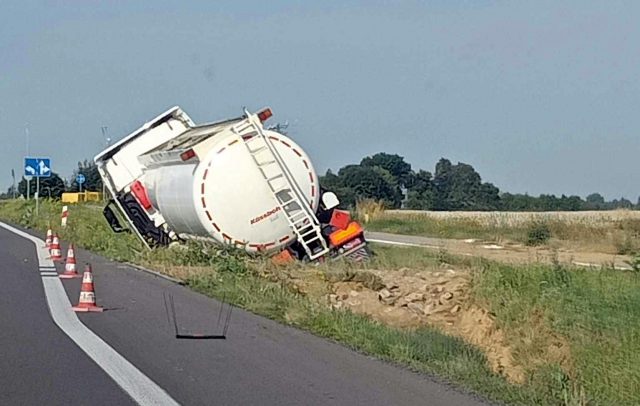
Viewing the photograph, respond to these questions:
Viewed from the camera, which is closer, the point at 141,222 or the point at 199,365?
the point at 199,365

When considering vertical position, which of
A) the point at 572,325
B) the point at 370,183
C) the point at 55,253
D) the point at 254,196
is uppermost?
the point at 370,183

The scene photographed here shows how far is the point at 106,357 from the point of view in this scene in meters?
11.0

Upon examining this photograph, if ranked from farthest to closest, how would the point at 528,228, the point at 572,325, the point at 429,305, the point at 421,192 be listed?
the point at 421,192
the point at 528,228
the point at 429,305
the point at 572,325

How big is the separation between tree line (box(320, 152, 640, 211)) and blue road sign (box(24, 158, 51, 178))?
2196cm

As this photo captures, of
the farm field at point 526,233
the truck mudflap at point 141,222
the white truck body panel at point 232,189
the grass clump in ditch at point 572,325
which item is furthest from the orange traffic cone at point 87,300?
the farm field at point 526,233

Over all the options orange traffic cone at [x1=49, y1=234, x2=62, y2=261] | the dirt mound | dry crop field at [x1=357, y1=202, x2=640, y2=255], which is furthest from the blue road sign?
the dirt mound

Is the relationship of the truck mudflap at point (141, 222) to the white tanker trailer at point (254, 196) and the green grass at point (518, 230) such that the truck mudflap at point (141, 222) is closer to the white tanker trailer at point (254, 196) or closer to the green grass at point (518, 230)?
the white tanker trailer at point (254, 196)

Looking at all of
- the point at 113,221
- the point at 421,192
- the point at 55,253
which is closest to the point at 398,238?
the point at 113,221

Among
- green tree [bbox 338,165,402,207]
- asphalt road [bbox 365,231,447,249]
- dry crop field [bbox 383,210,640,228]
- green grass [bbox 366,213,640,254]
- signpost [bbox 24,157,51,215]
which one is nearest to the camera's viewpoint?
green grass [bbox 366,213,640,254]

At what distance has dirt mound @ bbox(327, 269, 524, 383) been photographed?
1532cm

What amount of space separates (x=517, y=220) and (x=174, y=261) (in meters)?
23.0

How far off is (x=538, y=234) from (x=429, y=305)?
19.9 m

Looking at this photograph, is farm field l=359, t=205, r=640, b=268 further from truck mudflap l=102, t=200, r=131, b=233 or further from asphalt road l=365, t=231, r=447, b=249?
truck mudflap l=102, t=200, r=131, b=233

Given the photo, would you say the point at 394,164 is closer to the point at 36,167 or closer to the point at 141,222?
the point at 36,167
